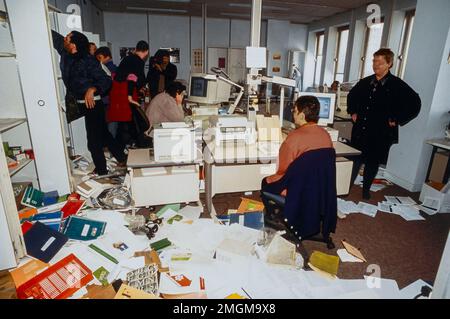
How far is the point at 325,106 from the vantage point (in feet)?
10.2

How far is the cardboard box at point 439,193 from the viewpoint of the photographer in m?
3.08

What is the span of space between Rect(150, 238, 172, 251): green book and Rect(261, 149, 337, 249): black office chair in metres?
0.92

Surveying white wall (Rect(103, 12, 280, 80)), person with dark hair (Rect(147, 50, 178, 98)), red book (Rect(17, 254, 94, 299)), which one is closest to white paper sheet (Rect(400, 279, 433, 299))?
red book (Rect(17, 254, 94, 299))

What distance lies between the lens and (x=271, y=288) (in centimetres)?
199

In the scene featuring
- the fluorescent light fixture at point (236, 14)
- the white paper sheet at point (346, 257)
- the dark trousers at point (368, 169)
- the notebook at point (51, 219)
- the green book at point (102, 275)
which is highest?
the fluorescent light fixture at point (236, 14)

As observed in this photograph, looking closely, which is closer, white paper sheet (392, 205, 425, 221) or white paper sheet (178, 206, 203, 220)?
white paper sheet (178, 206, 203, 220)

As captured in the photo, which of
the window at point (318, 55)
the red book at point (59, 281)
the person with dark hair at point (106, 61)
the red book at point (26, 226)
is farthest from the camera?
the window at point (318, 55)

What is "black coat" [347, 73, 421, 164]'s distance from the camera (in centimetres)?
298

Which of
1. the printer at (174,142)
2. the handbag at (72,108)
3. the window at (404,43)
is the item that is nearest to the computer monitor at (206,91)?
the handbag at (72,108)

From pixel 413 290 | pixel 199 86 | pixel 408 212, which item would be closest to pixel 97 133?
pixel 199 86

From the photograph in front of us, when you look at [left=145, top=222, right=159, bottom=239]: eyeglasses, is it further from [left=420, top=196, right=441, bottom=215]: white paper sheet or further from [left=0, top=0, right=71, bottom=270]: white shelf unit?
[left=420, top=196, right=441, bottom=215]: white paper sheet

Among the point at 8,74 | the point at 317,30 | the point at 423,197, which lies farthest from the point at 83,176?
the point at 317,30

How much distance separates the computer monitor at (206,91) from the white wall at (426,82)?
229 cm

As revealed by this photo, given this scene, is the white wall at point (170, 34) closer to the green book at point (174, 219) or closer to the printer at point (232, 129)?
the printer at point (232, 129)
